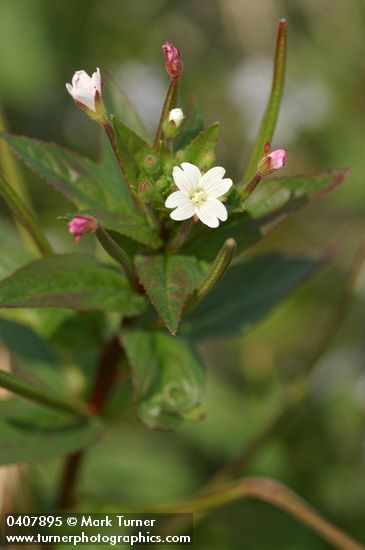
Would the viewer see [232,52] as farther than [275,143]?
Yes

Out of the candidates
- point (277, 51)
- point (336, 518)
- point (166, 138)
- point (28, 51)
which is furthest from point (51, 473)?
point (28, 51)

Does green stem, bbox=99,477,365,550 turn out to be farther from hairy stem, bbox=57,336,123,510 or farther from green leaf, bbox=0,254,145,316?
green leaf, bbox=0,254,145,316

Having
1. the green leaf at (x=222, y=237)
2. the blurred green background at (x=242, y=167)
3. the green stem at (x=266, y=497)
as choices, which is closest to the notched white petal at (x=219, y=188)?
the green leaf at (x=222, y=237)

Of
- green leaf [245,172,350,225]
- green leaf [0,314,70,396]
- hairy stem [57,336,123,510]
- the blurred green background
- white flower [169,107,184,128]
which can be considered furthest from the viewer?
the blurred green background

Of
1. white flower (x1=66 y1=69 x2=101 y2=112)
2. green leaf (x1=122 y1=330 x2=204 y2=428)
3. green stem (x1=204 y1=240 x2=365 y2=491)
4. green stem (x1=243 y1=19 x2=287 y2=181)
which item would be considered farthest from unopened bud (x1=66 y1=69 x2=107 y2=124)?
green stem (x1=204 y1=240 x2=365 y2=491)

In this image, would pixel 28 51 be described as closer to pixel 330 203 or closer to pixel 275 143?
pixel 275 143
